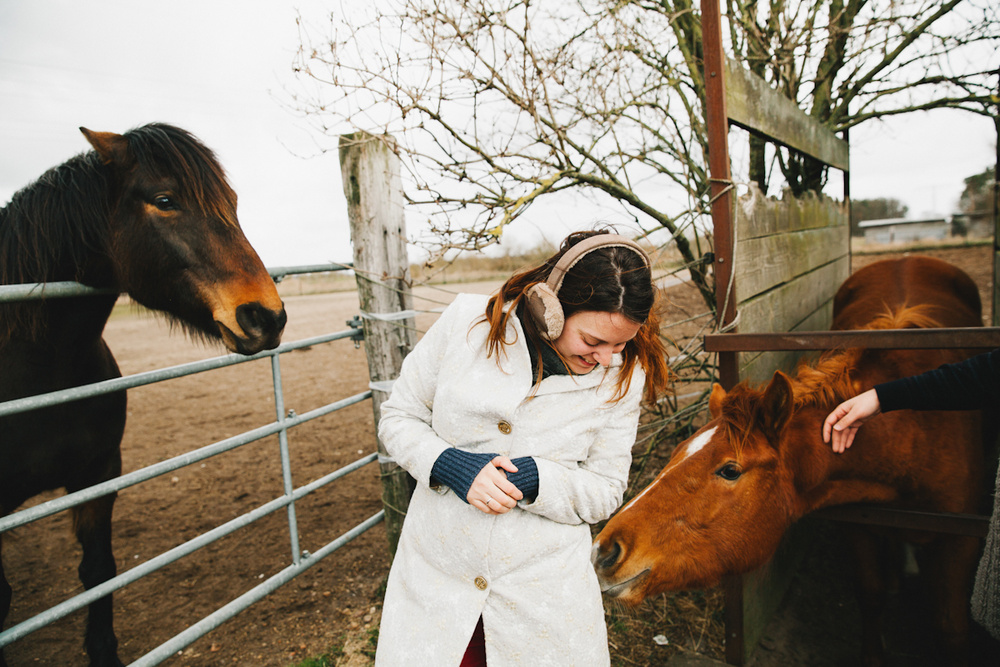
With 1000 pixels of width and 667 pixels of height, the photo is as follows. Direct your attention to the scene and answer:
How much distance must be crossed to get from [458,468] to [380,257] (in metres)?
1.47

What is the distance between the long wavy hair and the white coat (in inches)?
1.7

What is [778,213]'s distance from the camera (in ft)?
9.18

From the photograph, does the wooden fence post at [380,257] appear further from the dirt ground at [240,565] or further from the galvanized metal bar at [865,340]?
the galvanized metal bar at [865,340]

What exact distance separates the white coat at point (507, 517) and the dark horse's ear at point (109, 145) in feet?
4.51

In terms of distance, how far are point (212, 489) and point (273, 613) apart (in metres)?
2.09

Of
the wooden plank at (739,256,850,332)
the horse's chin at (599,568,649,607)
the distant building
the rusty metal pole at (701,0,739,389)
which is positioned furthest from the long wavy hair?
the distant building

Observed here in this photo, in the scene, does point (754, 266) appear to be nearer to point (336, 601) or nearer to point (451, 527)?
point (451, 527)

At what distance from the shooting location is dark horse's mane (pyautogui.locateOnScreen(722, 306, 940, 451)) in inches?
71.6

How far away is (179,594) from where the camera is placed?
119 inches

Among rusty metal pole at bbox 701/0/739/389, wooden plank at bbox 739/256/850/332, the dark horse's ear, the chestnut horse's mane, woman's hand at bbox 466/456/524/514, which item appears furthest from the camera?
wooden plank at bbox 739/256/850/332

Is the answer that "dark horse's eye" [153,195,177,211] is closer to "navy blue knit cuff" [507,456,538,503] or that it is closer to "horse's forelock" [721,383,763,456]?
"navy blue knit cuff" [507,456,538,503]

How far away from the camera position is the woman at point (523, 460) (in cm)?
132

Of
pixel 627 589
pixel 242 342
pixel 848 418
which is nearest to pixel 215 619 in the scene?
pixel 242 342

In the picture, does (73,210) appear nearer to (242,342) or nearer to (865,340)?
(242,342)
